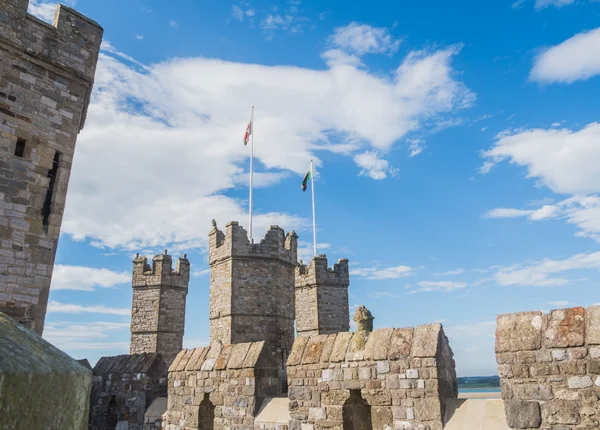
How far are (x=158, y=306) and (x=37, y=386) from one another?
2117 centimetres

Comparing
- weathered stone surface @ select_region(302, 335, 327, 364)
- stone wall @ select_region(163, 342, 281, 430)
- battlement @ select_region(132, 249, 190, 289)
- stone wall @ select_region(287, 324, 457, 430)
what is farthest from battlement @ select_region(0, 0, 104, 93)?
battlement @ select_region(132, 249, 190, 289)

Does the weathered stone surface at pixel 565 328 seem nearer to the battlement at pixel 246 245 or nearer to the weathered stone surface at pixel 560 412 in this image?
the weathered stone surface at pixel 560 412

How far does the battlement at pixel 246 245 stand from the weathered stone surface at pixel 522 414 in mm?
13616

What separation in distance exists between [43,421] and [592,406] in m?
4.59

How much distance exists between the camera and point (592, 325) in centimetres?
427

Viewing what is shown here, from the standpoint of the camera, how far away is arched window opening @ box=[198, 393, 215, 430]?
7.86 m

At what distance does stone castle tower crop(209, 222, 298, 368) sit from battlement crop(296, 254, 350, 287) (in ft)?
15.5

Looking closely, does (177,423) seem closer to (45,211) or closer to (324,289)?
(45,211)

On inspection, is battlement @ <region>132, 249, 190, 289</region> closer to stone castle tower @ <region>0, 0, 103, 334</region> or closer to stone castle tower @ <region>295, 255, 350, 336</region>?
stone castle tower @ <region>295, 255, 350, 336</region>

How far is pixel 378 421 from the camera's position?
18.5 ft

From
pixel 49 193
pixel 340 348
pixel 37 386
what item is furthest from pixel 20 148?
pixel 37 386

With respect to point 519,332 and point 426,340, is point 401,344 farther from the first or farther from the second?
point 519,332

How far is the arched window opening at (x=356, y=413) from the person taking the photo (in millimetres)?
5938

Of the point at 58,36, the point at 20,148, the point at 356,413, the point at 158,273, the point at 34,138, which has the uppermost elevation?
the point at 58,36
